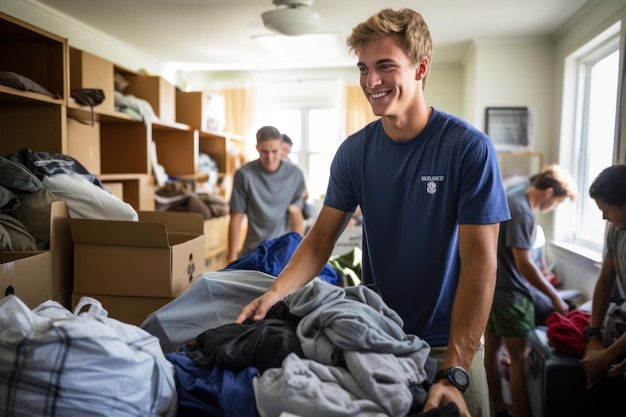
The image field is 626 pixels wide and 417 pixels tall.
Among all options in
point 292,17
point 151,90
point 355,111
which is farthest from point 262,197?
point 355,111

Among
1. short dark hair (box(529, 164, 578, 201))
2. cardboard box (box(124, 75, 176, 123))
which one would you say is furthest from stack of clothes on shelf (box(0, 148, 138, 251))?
short dark hair (box(529, 164, 578, 201))

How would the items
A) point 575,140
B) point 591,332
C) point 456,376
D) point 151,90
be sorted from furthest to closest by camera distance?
point 151,90 → point 575,140 → point 591,332 → point 456,376

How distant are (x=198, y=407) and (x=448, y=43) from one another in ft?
13.6

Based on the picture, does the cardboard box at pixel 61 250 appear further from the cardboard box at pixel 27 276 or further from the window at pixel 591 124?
the window at pixel 591 124

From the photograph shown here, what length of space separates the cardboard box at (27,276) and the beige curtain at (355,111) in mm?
4140

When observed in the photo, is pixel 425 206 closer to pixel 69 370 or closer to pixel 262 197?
pixel 69 370

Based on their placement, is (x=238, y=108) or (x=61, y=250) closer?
(x=61, y=250)

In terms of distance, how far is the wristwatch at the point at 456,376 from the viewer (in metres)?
0.92

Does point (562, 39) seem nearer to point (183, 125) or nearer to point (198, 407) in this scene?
point (183, 125)

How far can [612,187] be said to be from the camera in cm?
205

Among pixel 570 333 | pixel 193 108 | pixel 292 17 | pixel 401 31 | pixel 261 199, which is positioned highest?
pixel 292 17

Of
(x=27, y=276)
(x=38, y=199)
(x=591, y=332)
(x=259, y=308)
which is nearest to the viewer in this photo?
(x=259, y=308)

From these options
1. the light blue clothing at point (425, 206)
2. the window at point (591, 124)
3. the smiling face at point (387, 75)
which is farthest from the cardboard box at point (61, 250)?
the window at point (591, 124)

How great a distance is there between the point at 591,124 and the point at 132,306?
11.2ft
